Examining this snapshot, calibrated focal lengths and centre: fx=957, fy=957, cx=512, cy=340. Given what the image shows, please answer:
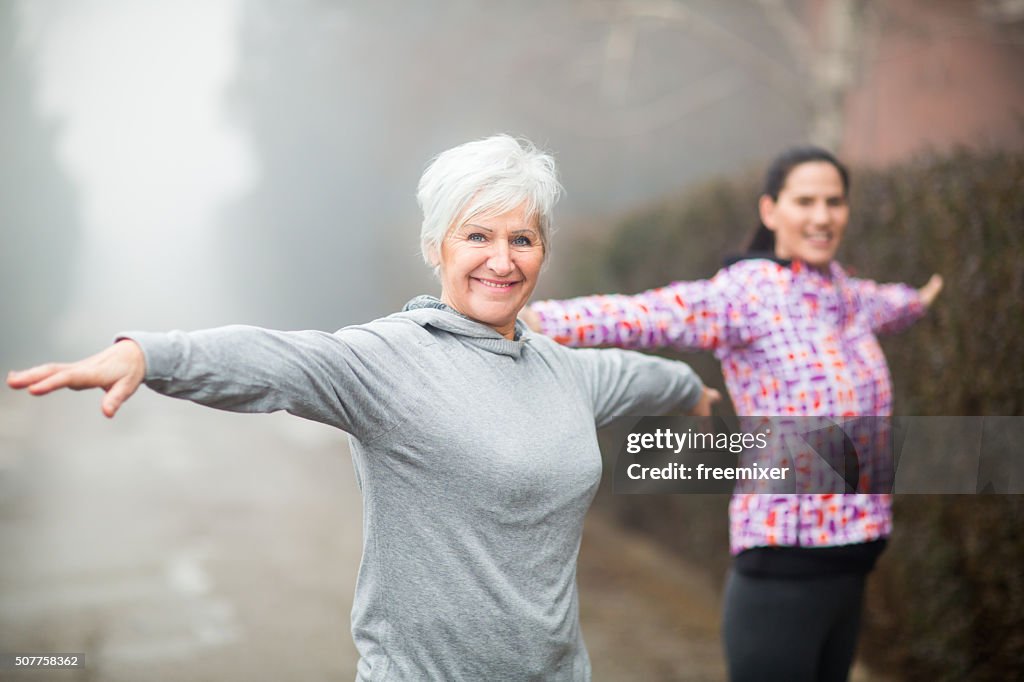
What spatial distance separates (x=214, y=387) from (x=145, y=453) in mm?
7156

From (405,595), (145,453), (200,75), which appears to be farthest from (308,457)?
(405,595)

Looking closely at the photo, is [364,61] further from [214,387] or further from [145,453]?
[214,387]

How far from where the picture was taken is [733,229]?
4832 millimetres

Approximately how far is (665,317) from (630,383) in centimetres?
28

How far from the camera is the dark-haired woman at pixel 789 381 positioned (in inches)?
84.4

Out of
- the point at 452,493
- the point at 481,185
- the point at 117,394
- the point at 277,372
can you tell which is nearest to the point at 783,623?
the point at 452,493

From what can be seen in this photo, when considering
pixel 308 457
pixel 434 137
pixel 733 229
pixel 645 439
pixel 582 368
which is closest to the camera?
pixel 582 368

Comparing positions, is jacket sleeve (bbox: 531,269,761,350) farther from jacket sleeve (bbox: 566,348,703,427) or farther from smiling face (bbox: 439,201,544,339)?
smiling face (bbox: 439,201,544,339)

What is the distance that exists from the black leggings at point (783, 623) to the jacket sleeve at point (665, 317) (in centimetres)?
57

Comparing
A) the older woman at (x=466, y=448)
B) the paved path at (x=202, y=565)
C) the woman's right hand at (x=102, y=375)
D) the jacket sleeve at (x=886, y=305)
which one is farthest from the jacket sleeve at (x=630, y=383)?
the paved path at (x=202, y=565)

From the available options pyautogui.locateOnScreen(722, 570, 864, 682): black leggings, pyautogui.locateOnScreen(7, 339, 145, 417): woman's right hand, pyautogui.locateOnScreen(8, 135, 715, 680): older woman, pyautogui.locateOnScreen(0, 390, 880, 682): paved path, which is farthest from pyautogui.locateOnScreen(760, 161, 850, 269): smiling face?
pyautogui.locateOnScreen(0, 390, 880, 682): paved path

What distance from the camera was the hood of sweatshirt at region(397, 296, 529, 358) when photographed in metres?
1.57

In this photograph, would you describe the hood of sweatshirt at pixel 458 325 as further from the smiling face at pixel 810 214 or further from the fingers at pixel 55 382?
the smiling face at pixel 810 214

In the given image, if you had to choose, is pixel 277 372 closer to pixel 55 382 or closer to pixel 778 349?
pixel 55 382
